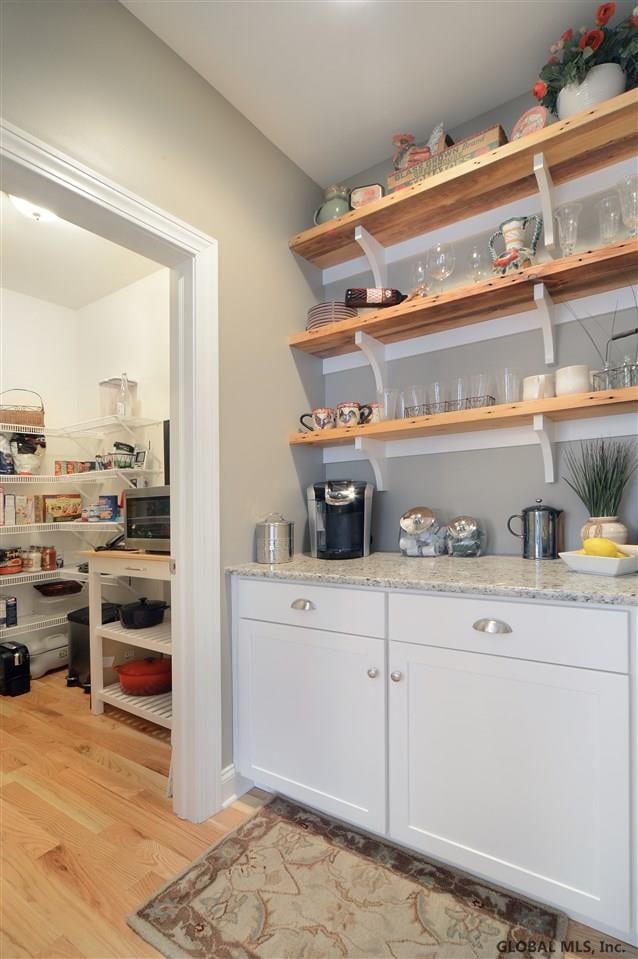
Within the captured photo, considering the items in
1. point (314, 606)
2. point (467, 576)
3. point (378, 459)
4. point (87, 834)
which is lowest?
point (87, 834)

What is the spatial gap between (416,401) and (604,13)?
1224mm

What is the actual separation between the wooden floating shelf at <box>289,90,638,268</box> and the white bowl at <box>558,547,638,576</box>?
1267mm

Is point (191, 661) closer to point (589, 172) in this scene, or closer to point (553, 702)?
point (553, 702)

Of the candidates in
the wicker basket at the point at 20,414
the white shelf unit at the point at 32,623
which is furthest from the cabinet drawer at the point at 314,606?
the wicker basket at the point at 20,414

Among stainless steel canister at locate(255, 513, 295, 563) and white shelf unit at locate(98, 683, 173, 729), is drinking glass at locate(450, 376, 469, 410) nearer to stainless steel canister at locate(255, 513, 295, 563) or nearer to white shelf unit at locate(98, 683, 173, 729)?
stainless steel canister at locate(255, 513, 295, 563)

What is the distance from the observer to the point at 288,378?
6.64 feet

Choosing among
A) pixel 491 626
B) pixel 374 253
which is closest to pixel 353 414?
pixel 374 253

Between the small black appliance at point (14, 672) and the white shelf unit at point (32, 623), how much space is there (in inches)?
5.4

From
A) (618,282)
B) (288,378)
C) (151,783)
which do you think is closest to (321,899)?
(151,783)

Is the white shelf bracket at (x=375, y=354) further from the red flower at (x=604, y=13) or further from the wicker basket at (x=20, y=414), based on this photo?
the wicker basket at (x=20, y=414)

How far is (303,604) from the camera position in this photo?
151 centimetres

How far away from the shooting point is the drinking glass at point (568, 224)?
1.54 metres

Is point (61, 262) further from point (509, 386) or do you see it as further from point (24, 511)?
point (509, 386)

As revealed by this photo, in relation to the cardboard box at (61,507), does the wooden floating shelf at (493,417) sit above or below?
above
